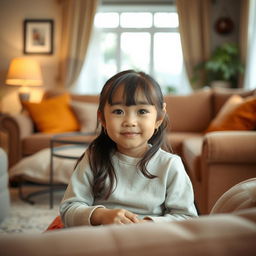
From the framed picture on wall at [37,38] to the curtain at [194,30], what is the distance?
6.64 ft

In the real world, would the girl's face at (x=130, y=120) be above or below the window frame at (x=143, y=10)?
below

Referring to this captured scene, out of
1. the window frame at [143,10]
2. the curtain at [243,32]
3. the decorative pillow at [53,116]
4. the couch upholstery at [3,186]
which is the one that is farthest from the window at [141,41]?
the couch upholstery at [3,186]

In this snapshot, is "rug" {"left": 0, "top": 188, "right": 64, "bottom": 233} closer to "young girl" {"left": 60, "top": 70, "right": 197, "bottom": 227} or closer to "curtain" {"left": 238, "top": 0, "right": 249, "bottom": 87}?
"young girl" {"left": 60, "top": 70, "right": 197, "bottom": 227}

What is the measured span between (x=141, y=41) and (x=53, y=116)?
262 cm

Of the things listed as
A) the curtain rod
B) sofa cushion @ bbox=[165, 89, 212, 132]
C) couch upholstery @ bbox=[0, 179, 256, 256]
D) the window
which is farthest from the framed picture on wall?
couch upholstery @ bbox=[0, 179, 256, 256]

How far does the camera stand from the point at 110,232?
1.17ft

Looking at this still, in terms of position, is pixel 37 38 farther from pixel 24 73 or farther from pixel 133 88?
pixel 133 88

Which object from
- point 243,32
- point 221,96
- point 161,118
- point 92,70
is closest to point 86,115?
point 221,96

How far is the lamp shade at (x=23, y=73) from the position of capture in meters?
5.69

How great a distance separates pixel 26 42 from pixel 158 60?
6.82 feet

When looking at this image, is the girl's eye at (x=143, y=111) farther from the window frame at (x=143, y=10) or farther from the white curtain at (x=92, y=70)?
the window frame at (x=143, y=10)

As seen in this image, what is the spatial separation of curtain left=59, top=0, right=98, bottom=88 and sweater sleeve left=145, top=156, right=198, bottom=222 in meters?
5.40

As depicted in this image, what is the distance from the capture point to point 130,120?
1006 mm

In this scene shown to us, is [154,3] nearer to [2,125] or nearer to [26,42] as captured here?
[26,42]
